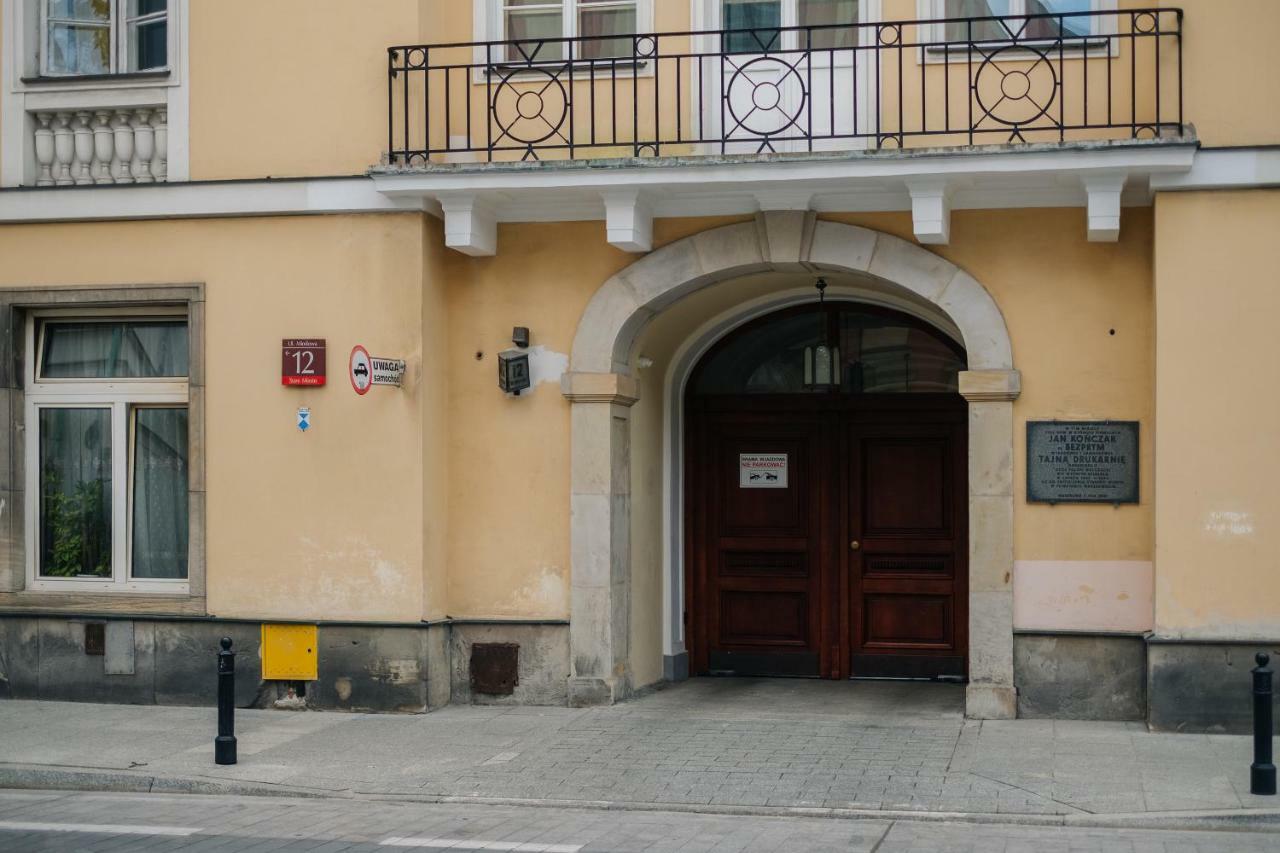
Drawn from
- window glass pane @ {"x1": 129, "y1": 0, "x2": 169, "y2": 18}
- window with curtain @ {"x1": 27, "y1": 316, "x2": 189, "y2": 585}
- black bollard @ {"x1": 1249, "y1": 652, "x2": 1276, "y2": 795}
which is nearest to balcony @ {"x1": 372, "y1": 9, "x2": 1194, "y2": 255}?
window glass pane @ {"x1": 129, "y1": 0, "x2": 169, "y2": 18}

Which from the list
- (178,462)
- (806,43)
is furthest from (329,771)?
(806,43)

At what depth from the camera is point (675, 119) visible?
12438 millimetres

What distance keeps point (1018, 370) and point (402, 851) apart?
598 centimetres

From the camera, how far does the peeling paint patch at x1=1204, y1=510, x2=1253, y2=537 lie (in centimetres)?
1108

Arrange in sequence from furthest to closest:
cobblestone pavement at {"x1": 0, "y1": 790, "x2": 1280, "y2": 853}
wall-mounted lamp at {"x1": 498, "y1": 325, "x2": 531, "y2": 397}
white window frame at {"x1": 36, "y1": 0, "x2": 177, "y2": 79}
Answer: white window frame at {"x1": 36, "y1": 0, "x2": 177, "y2": 79}, wall-mounted lamp at {"x1": 498, "y1": 325, "x2": 531, "y2": 397}, cobblestone pavement at {"x1": 0, "y1": 790, "x2": 1280, "y2": 853}

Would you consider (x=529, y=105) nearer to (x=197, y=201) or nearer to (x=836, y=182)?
(x=836, y=182)

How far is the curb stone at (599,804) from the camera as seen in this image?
8.88 meters

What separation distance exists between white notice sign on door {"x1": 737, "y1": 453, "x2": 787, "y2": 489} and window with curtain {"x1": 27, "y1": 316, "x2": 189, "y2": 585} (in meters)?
4.86

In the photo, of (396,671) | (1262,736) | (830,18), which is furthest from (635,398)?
(1262,736)

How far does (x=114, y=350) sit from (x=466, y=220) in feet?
10.8

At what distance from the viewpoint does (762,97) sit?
12281 millimetres

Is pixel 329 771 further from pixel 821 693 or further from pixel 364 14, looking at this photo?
pixel 364 14

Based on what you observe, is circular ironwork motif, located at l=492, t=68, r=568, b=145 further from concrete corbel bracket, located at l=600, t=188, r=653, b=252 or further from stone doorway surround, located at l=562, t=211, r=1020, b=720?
stone doorway surround, located at l=562, t=211, r=1020, b=720

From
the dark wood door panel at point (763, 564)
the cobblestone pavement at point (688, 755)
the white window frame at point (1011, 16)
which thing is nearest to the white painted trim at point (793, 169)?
the white window frame at point (1011, 16)
